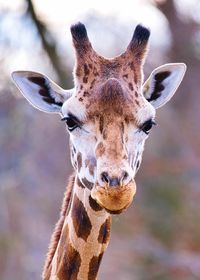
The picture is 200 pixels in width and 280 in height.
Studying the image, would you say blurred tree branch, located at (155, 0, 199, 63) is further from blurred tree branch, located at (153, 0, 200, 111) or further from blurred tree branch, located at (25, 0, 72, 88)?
blurred tree branch, located at (25, 0, 72, 88)

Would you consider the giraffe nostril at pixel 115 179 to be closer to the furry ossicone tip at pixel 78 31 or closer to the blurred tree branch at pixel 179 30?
the furry ossicone tip at pixel 78 31

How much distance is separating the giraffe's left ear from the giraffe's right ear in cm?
66

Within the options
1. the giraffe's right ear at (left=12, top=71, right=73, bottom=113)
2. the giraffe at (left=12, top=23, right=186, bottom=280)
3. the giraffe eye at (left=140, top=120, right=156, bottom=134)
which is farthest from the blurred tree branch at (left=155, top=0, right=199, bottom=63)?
the giraffe eye at (left=140, top=120, right=156, bottom=134)

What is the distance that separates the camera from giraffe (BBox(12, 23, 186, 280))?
25.3 ft

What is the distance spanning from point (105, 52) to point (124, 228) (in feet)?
14.4

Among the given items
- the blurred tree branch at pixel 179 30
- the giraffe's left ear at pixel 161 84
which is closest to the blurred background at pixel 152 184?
the blurred tree branch at pixel 179 30

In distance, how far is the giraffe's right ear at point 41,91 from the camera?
8766 mm

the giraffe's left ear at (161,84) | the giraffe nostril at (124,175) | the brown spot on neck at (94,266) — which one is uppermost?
the giraffe's left ear at (161,84)

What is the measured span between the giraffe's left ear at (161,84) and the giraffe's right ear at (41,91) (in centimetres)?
66

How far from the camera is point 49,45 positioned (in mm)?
17875

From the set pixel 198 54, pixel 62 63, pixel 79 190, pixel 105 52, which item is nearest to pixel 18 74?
pixel 79 190

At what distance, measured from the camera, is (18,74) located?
8.95 meters

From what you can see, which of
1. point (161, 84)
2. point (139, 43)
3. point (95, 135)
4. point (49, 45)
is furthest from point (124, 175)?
point (49, 45)

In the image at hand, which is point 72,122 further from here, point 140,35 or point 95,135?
point 140,35
